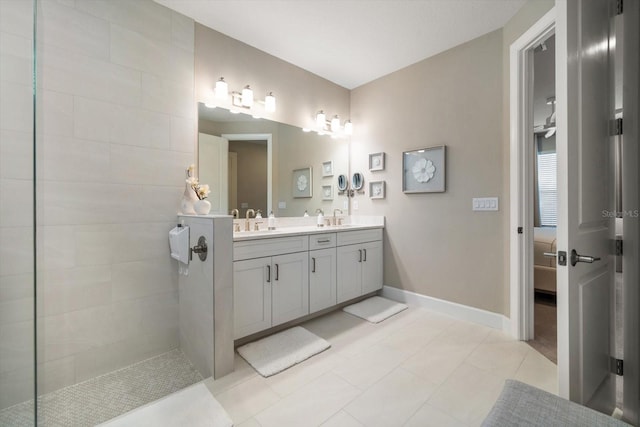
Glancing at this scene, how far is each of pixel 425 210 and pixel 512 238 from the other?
0.81m

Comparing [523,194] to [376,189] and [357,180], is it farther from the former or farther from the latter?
[357,180]

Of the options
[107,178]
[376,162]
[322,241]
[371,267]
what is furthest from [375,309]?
[107,178]

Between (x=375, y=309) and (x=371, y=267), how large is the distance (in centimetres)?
45

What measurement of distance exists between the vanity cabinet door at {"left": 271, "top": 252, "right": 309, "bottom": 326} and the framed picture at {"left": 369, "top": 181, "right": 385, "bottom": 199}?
4.12ft

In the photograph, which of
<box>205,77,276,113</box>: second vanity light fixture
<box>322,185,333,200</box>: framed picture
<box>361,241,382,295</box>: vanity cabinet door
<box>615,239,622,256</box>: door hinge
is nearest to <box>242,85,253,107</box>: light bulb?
<box>205,77,276,113</box>: second vanity light fixture

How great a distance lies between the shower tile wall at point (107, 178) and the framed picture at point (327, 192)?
60.2 inches

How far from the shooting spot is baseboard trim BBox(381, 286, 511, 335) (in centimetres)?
237

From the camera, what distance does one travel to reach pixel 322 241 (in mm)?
2531

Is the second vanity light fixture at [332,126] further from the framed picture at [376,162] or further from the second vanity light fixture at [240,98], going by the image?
the second vanity light fixture at [240,98]

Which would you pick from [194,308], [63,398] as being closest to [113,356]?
[63,398]

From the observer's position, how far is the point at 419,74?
2.84m

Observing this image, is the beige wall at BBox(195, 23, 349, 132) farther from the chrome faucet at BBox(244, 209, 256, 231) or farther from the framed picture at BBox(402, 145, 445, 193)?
the framed picture at BBox(402, 145, 445, 193)

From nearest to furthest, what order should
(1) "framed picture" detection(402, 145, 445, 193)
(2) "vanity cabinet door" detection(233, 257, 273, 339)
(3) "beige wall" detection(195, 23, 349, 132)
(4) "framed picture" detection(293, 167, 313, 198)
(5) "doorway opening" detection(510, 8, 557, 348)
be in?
1. (2) "vanity cabinet door" detection(233, 257, 273, 339)
2. (5) "doorway opening" detection(510, 8, 557, 348)
3. (3) "beige wall" detection(195, 23, 349, 132)
4. (1) "framed picture" detection(402, 145, 445, 193)
5. (4) "framed picture" detection(293, 167, 313, 198)

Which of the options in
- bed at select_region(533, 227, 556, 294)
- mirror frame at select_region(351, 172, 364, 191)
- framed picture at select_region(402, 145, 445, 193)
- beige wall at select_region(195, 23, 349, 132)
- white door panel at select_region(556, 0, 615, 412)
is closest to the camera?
white door panel at select_region(556, 0, 615, 412)
